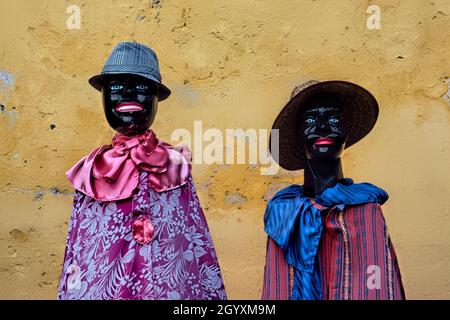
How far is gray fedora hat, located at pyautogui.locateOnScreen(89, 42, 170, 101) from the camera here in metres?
2.88

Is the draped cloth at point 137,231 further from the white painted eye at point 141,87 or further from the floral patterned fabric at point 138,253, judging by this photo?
the white painted eye at point 141,87

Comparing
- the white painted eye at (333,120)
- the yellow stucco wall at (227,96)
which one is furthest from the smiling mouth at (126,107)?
the yellow stucco wall at (227,96)

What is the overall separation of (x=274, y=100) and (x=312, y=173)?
1418mm

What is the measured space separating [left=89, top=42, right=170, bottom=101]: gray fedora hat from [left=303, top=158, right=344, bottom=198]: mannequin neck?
2.66ft

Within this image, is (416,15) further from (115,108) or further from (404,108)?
(115,108)

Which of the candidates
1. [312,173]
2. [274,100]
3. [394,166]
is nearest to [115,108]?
[312,173]

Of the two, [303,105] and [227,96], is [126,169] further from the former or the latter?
[227,96]

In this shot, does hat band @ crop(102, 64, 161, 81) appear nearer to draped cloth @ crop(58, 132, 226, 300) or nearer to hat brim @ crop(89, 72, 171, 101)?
hat brim @ crop(89, 72, 171, 101)

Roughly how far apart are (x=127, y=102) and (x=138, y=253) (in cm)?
66

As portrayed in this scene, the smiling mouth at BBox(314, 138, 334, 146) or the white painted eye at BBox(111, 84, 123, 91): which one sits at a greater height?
the white painted eye at BBox(111, 84, 123, 91)

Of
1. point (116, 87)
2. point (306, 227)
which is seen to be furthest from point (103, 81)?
point (306, 227)

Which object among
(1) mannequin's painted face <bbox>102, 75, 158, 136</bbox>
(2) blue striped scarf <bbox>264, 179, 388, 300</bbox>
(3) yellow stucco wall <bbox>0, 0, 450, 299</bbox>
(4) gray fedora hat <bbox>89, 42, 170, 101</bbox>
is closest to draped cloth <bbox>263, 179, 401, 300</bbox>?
(2) blue striped scarf <bbox>264, 179, 388, 300</bbox>

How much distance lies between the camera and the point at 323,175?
290 centimetres

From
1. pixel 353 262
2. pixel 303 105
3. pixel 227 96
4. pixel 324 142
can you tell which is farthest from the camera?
pixel 227 96
